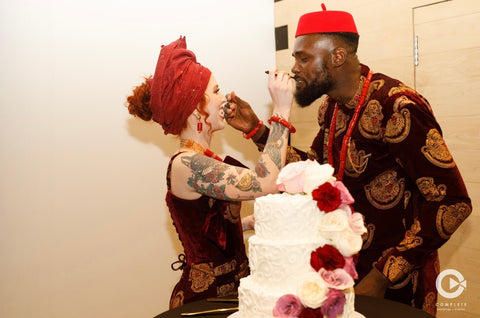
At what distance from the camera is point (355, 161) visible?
2191 millimetres

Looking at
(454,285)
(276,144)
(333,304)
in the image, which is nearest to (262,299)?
(333,304)

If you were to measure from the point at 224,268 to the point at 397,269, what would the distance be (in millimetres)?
652

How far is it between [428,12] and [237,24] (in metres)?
1.31

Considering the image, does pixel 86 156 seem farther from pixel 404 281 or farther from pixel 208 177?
pixel 404 281

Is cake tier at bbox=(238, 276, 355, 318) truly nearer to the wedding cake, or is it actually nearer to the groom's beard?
the wedding cake

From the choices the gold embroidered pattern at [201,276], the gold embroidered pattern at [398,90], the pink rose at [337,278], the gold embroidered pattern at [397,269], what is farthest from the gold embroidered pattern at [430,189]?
the gold embroidered pattern at [201,276]

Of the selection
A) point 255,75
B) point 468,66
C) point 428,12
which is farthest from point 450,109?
point 255,75

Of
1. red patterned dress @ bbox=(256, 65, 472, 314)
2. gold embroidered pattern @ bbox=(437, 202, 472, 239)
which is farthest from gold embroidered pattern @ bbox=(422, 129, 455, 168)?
gold embroidered pattern @ bbox=(437, 202, 472, 239)

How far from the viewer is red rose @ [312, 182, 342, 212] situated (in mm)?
1382

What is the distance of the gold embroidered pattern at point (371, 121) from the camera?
2.10 metres

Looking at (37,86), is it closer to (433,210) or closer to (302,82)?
(302,82)

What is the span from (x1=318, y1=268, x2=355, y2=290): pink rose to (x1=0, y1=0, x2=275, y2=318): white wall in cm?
193

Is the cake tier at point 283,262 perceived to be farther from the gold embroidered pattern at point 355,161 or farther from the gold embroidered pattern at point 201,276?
the gold embroidered pattern at point 355,161

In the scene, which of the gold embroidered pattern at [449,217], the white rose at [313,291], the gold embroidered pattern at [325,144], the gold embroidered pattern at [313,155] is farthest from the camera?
the gold embroidered pattern at [313,155]
